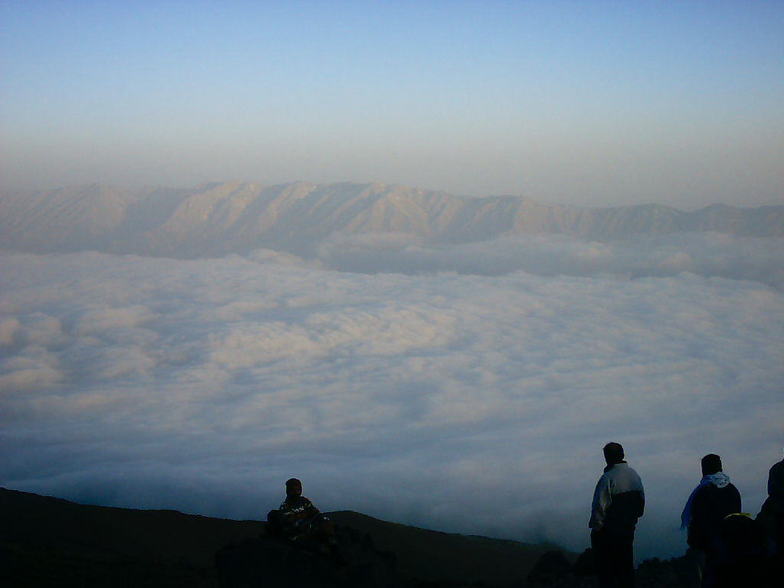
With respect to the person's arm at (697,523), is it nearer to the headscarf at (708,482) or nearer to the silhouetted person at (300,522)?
the headscarf at (708,482)

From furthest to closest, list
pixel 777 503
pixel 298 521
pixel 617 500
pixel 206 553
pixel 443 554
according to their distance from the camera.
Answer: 1. pixel 443 554
2. pixel 206 553
3. pixel 298 521
4. pixel 777 503
5. pixel 617 500

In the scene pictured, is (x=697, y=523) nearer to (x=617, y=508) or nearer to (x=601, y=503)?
(x=617, y=508)

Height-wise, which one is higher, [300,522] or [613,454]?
[613,454]

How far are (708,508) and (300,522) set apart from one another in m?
4.37

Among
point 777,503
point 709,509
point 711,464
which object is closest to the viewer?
point 709,509

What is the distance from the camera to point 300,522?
9195 mm

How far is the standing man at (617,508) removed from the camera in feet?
25.0

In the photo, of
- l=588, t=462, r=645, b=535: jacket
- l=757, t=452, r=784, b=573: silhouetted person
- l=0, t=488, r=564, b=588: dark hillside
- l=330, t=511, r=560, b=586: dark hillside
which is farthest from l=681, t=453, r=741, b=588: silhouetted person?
l=330, t=511, r=560, b=586: dark hillside

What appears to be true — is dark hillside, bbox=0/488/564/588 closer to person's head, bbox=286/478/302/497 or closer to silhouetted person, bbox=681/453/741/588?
person's head, bbox=286/478/302/497

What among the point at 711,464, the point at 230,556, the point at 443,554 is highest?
the point at 711,464

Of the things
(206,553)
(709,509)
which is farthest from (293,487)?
(206,553)

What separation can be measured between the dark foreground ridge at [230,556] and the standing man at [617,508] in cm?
310

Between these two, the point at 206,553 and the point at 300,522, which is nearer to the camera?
the point at 300,522

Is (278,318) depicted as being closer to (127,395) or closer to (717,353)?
(127,395)
